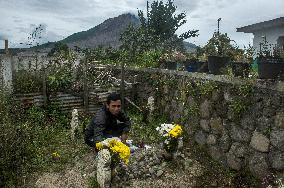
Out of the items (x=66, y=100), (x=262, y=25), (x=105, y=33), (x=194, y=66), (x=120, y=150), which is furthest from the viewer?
(x=105, y=33)

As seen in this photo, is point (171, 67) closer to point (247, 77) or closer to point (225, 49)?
point (225, 49)

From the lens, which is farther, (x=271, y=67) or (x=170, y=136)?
(x=170, y=136)

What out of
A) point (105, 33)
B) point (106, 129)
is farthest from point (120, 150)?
point (105, 33)

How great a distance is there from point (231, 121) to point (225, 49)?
6.59ft

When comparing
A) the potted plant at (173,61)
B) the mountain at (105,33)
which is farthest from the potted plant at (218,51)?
the mountain at (105,33)

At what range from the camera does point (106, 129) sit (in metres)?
6.59

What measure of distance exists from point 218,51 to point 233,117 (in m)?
2.01

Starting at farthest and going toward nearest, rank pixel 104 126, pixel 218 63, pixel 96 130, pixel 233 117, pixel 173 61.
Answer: pixel 173 61 < pixel 218 63 < pixel 233 117 < pixel 104 126 < pixel 96 130

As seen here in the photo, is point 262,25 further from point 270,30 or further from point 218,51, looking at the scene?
point 218,51

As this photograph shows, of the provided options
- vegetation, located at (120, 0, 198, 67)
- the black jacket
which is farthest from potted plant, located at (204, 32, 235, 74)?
vegetation, located at (120, 0, 198, 67)

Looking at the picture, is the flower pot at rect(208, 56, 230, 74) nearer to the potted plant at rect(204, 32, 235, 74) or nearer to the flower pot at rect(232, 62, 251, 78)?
the potted plant at rect(204, 32, 235, 74)

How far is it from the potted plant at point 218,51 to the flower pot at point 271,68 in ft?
5.39

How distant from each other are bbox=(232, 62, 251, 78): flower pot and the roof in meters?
5.48

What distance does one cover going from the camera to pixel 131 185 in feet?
20.3
